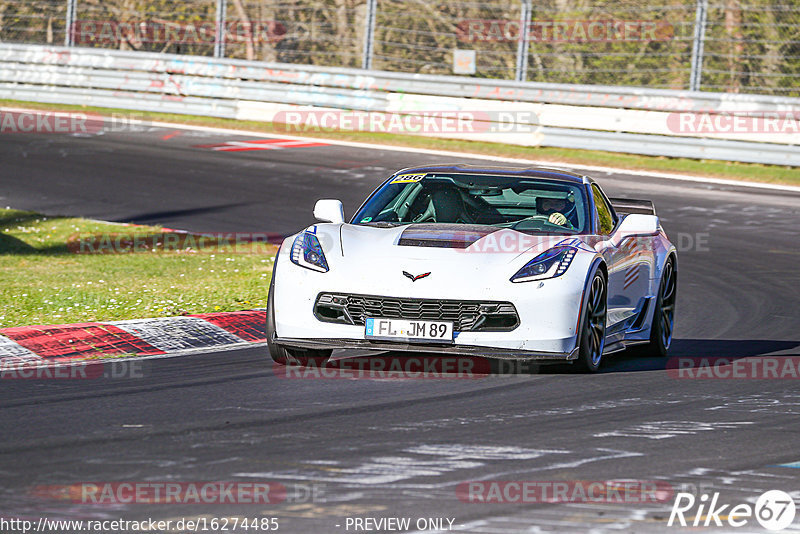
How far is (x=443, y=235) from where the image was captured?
328 inches

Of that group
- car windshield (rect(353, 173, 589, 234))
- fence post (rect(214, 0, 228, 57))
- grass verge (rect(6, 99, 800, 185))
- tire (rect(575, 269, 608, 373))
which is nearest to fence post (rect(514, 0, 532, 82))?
grass verge (rect(6, 99, 800, 185))

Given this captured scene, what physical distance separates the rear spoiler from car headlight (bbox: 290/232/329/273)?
3.06 m

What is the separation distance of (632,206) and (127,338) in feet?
13.1

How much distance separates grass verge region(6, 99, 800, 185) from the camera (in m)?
20.8

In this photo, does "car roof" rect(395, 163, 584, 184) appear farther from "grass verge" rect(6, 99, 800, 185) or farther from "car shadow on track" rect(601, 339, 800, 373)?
"grass verge" rect(6, 99, 800, 185)

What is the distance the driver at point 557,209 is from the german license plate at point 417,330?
149 cm

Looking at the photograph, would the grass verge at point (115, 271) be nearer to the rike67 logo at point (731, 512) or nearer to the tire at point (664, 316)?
the tire at point (664, 316)

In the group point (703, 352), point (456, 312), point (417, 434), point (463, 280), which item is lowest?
point (703, 352)

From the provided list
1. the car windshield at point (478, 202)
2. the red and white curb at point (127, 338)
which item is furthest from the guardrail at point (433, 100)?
the red and white curb at point (127, 338)

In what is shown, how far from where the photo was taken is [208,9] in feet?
133

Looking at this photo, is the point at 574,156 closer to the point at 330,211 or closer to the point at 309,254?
the point at 330,211

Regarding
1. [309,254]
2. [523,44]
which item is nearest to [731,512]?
[309,254]

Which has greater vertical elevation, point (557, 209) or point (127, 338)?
point (557, 209)

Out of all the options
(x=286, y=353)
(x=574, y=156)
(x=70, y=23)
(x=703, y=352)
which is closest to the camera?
(x=286, y=353)
